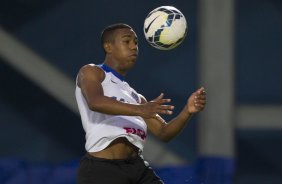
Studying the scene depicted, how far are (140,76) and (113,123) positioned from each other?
4556 mm

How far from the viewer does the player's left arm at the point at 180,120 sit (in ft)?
16.4

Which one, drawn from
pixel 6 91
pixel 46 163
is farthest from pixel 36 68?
pixel 46 163

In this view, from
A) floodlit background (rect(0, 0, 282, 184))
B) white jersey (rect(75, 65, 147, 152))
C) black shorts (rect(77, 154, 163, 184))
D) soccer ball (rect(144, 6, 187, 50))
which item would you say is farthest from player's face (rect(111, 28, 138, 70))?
floodlit background (rect(0, 0, 282, 184))

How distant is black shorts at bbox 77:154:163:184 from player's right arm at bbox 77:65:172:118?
384 mm

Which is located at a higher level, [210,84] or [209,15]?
[209,15]

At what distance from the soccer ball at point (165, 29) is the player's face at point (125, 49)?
0.24 meters

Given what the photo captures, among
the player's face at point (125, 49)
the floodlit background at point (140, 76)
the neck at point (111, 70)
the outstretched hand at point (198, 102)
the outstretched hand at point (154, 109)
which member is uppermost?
the player's face at point (125, 49)

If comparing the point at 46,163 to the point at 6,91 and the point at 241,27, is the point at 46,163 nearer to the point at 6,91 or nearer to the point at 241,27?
the point at 6,91

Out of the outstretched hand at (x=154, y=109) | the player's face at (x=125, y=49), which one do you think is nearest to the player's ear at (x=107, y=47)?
the player's face at (x=125, y=49)

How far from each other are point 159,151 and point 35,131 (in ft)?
5.19

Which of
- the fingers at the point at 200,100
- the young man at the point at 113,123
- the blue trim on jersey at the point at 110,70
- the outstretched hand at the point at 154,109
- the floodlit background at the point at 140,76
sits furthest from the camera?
the floodlit background at the point at 140,76

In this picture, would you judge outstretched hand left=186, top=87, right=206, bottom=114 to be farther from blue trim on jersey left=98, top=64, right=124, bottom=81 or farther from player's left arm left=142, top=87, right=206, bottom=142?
blue trim on jersey left=98, top=64, right=124, bottom=81

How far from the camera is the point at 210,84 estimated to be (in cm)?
877

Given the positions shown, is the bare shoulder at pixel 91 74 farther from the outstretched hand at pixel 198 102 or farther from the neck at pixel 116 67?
the outstretched hand at pixel 198 102
